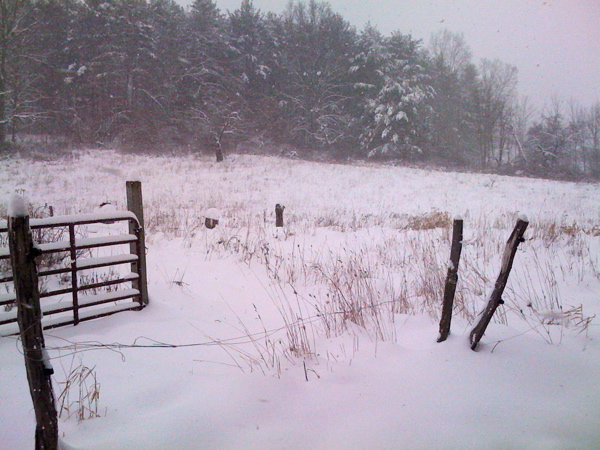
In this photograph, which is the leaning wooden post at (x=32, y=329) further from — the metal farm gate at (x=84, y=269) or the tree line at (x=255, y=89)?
the tree line at (x=255, y=89)

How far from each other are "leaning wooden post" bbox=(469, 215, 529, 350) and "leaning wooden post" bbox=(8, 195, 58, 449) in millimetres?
2576

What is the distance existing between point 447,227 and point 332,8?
21932mm

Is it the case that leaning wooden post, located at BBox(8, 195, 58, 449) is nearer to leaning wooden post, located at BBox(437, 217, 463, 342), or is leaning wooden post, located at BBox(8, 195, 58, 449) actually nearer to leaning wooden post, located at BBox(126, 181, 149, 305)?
leaning wooden post, located at BBox(126, 181, 149, 305)

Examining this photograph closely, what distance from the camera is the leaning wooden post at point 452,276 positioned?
2482mm

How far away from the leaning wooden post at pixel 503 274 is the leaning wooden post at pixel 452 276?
22 cm

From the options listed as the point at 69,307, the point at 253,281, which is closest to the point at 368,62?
the point at 253,281

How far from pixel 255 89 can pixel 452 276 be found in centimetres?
2583

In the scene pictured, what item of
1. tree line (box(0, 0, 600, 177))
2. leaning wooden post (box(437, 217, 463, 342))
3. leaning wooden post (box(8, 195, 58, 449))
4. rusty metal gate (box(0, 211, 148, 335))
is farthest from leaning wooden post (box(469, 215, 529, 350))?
tree line (box(0, 0, 600, 177))

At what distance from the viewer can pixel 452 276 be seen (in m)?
2.53

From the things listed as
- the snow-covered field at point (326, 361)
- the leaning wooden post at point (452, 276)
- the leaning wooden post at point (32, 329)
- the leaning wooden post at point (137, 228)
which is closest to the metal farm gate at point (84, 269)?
the leaning wooden post at point (137, 228)

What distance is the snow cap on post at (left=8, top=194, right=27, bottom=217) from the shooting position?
131cm

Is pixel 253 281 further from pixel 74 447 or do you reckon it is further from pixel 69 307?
pixel 74 447

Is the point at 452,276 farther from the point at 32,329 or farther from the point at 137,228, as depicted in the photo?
the point at 137,228

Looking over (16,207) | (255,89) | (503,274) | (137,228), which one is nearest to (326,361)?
(503,274)
